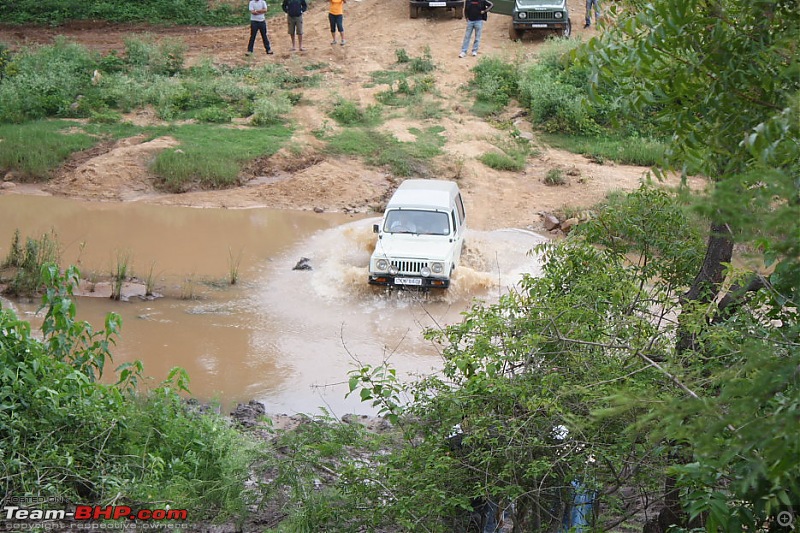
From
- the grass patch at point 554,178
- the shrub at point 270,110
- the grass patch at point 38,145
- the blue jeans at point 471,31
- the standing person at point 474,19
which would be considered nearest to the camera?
the grass patch at point 38,145

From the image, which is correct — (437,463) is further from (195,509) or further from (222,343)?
(222,343)

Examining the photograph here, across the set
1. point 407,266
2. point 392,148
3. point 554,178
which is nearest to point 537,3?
point 392,148

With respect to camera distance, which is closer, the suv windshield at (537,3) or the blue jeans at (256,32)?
the blue jeans at (256,32)

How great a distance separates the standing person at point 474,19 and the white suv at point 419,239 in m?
10.6

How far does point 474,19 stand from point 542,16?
7.75 ft

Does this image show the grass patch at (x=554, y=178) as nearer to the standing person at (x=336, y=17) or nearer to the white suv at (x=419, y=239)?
the white suv at (x=419, y=239)

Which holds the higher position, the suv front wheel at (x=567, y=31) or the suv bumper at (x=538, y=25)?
the suv bumper at (x=538, y=25)

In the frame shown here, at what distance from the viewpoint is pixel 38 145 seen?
63.0ft

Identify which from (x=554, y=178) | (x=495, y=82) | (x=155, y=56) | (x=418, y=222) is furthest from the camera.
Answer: (x=155, y=56)

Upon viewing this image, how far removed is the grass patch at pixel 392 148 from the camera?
19844 millimetres

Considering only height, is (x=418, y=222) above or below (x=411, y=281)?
above

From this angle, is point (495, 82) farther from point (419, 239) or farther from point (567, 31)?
point (419, 239)

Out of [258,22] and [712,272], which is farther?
[258,22]

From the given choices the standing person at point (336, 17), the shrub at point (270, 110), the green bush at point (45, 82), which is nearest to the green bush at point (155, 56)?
the green bush at point (45, 82)
